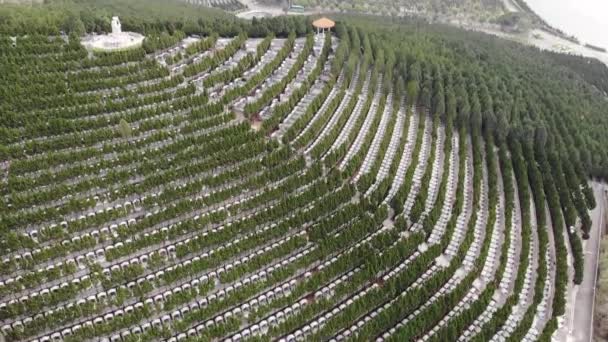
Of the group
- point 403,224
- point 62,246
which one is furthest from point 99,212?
point 403,224

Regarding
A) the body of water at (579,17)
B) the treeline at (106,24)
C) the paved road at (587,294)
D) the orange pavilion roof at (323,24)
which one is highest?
the body of water at (579,17)

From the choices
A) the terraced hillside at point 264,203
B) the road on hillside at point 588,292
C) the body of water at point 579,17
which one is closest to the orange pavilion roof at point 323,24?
the terraced hillside at point 264,203

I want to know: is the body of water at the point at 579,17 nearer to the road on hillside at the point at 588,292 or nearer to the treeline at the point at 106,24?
the treeline at the point at 106,24

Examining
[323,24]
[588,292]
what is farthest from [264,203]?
[323,24]

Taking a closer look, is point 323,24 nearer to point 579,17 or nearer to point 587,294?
point 587,294

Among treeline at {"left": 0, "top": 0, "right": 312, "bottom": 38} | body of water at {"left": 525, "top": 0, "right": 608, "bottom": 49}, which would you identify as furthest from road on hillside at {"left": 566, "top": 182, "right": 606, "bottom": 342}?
body of water at {"left": 525, "top": 0, "right": 608, "bottom": 49}
